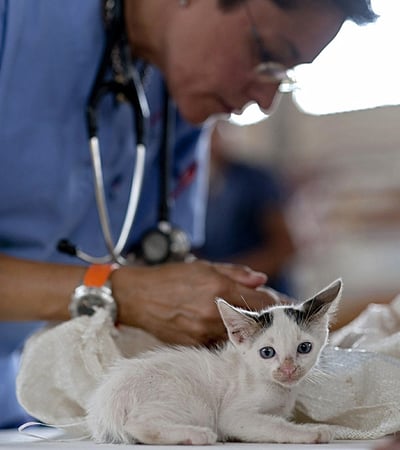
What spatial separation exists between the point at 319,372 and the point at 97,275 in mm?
289

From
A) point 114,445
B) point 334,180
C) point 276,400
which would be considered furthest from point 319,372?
point 334,180

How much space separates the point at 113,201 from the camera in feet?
3.89

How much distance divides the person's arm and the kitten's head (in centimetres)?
14

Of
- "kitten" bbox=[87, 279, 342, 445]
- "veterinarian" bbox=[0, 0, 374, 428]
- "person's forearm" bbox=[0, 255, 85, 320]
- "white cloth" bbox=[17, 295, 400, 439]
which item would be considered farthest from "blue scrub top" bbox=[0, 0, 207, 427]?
"kitten" bbox=[87, 279, 342, 445]

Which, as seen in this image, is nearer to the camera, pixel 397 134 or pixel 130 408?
pixel 130 408

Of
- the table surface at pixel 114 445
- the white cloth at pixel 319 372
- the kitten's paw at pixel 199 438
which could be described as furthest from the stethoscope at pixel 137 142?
the kitten's paw at pixel 199 438

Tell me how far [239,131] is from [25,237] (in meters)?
2.05

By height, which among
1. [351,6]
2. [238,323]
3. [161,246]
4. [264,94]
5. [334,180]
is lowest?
[334,180]

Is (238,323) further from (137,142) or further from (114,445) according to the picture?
(137,142)

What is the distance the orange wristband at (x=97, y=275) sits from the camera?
86cm

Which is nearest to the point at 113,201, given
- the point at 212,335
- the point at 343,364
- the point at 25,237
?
the point at 25,237

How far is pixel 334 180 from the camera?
2.85 metres

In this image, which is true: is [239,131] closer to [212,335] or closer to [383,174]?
[383,174]

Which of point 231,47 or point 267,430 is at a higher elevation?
point 231,47
